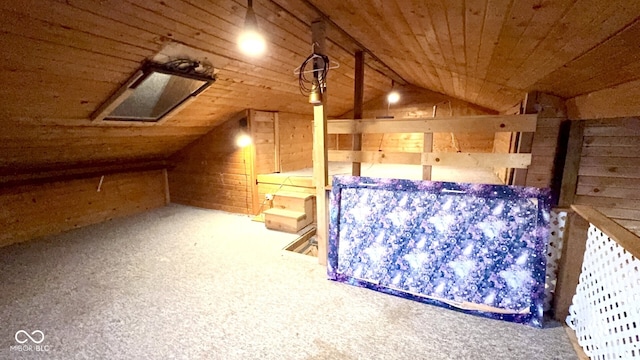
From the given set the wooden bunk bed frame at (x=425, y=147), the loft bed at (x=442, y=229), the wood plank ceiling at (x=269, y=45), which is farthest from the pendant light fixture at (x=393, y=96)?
the loft bed at (x=442, y=229)

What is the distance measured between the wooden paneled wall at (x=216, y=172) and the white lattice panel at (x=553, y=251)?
3.87 metres

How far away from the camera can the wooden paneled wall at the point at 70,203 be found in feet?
11.2

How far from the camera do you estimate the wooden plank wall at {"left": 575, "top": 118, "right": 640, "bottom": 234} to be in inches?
110

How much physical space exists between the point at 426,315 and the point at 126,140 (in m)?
4.23

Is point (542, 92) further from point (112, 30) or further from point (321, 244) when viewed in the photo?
point (112, 30)

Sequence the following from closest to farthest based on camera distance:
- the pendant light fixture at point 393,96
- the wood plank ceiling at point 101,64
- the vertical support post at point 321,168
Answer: the wood plank ceiling at point 101,64
the vertical support post at point 321,168
the pendant light fixture at point 393,96

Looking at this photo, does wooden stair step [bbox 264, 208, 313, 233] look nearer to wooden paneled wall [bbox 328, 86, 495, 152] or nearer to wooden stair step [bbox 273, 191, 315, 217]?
wooden stair step [bbox 273, 191, 315, 217]

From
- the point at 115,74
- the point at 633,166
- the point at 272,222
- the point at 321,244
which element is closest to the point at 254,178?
the point at 272,222

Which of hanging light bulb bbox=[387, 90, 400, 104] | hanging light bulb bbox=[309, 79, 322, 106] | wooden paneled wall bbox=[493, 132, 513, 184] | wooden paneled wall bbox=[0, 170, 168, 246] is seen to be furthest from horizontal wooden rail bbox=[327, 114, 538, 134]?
hanging light bulb bbox=[387, 90, 400, 104]

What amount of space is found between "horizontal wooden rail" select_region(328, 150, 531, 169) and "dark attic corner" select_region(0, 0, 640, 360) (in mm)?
15

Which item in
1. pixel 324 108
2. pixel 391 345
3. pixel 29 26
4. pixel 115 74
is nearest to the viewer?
pixel 29 26

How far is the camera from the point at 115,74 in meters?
2.33

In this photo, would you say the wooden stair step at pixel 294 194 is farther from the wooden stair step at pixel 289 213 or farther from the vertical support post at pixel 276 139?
the vertical support post at pixel 276 139

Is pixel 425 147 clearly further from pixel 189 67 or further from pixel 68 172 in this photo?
pixel 68 172
